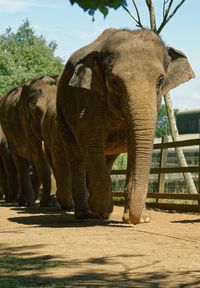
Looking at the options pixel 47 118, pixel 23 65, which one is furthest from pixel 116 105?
pixel 23 65

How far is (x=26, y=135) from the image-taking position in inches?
712

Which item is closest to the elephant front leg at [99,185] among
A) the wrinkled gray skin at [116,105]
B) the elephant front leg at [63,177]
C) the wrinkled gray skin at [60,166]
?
the wrinkled gray skin at [116,105]

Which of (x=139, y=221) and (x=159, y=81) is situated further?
(x=159, y=81)

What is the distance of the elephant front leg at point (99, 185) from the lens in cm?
1059

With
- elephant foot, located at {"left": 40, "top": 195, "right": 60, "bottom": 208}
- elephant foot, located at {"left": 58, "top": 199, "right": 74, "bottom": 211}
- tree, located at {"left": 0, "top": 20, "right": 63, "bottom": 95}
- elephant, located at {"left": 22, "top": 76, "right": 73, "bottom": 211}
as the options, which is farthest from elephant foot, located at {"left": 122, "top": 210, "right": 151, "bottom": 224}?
tree, located at {"left": 0, "top": 20, "right": 63, "bottom": 95}

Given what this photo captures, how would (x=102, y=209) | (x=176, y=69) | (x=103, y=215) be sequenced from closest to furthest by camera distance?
(x=102, y=209) < (x=103, y=215) < (x=176, y=69)

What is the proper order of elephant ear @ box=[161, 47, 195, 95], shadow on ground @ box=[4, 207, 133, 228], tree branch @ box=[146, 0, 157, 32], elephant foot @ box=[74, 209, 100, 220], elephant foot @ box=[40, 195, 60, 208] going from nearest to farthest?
shadow on ground @ box=[4, 207, 133, 228] < elephant foot @ box=[74, 209, 100, 220] < elephant ear @ box=[161, 47, 195, 95] < elephant foot @ box=[40, 195, 60, 208] < tree branch @ box=[146, 0, 157, 32]

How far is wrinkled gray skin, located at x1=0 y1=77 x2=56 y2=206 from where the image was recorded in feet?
55.5

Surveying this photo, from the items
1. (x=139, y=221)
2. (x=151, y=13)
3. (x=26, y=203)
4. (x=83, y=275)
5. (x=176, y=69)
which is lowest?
(x=83, y=275)

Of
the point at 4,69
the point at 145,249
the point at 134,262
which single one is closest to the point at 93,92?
the point at 145,249

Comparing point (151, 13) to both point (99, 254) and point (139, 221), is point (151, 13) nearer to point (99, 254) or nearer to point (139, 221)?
point (139, 221)

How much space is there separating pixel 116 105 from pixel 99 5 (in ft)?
22.8

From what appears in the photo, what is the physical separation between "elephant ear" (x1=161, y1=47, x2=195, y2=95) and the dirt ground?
229 cm

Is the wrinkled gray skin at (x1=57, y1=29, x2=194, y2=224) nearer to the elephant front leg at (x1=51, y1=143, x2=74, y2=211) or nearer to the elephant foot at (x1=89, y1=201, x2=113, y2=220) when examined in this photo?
the elephant foot at (x1=89, y1=201, x2=113, y2=220)
